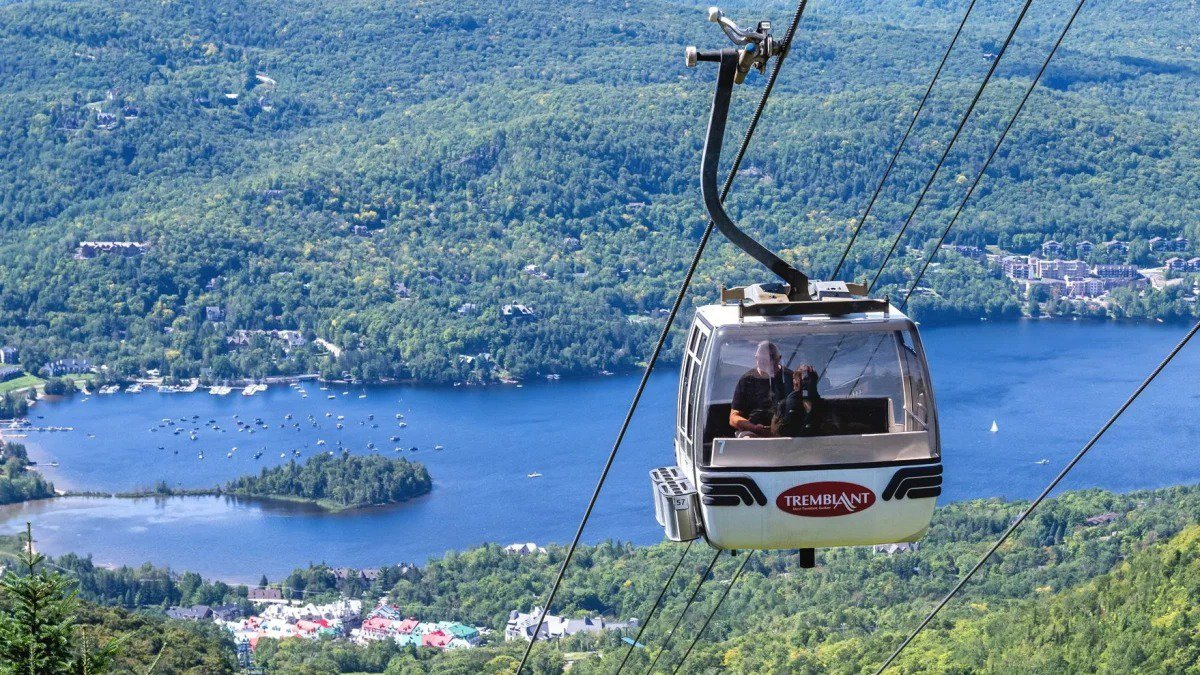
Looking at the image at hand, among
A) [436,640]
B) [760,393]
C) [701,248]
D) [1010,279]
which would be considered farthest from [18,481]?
[701,248]

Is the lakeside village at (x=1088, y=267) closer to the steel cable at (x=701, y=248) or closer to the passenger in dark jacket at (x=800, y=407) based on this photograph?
the steel cable at (x=701, y=248)

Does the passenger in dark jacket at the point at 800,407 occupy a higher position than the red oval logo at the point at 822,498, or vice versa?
the passenger in dark jacket at the point at 800,407

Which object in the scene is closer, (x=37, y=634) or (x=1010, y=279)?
(x=37, y=634)

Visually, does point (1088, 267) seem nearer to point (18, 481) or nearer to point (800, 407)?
point (18, 481)

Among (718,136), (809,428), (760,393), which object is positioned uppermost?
(718,136)

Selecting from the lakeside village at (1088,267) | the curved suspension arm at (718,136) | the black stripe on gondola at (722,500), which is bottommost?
the lakeside village at (1088,267)

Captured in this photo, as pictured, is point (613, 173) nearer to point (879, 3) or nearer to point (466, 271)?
point (466, 271)

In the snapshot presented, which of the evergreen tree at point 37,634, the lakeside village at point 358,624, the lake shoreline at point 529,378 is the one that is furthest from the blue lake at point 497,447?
the evergreen tree at point 37,634
